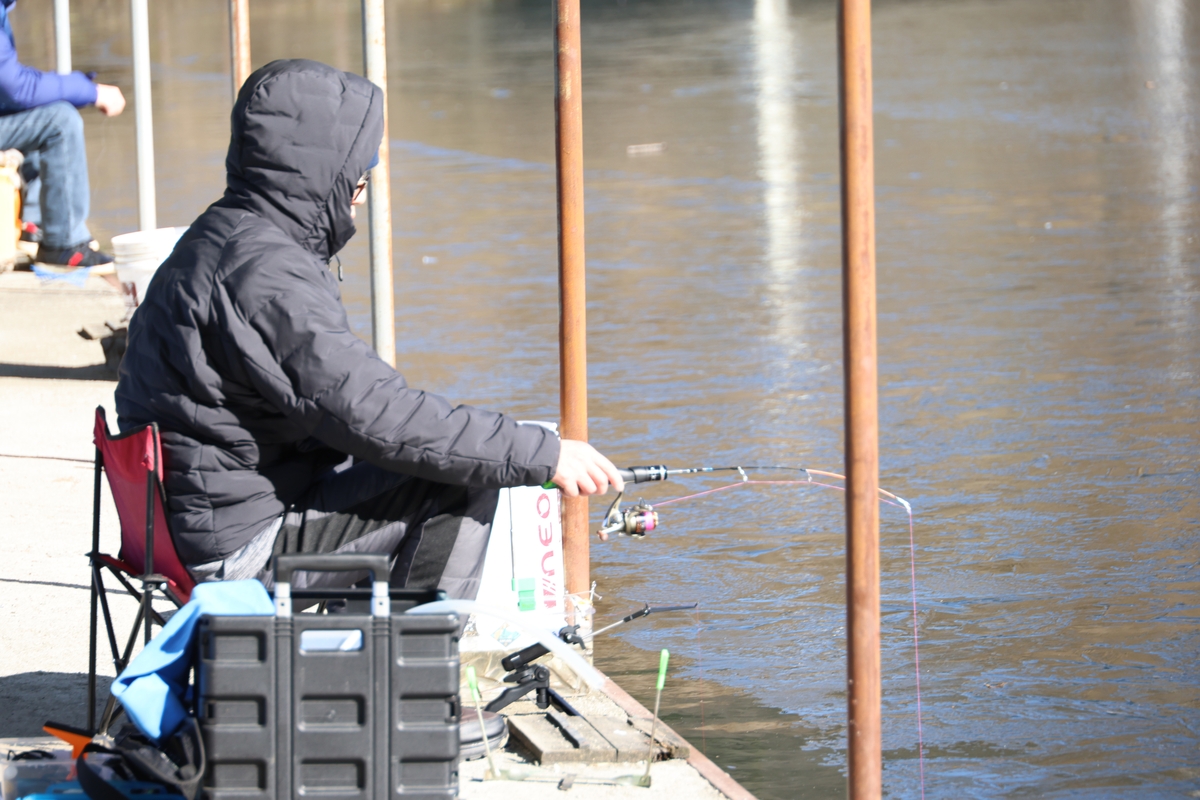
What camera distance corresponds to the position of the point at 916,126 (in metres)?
16.3

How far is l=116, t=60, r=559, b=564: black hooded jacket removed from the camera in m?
2.81

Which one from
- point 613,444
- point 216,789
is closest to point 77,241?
point 613,444

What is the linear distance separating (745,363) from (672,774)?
491cm

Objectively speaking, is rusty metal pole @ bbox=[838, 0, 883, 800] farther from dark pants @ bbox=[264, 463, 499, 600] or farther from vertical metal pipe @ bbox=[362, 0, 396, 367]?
vertical metal pipe @ bbox=[362, 0, 396, 367]

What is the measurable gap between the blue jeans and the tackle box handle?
5739 millimetres

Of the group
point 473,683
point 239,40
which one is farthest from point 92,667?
point 239,40

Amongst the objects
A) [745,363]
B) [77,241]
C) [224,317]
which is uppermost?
[224,317]

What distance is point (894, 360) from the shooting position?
788 centimetres

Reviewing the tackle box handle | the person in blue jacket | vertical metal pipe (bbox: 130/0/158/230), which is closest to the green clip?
the tackle box handle

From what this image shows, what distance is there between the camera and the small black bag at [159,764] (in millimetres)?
2518

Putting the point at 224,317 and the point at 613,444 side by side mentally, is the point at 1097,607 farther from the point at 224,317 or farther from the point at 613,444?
the point at 224,317

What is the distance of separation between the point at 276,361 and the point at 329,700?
61 centimetres

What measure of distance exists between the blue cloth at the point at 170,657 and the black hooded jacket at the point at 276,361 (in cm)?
37

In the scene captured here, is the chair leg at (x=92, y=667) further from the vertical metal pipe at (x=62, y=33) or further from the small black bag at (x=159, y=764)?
the vertical metal pipe at (x=62, y=33)
